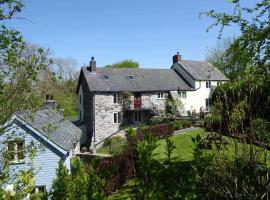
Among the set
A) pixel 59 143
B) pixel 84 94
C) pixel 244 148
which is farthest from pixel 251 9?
pixel 84 94

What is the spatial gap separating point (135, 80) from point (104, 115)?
690cm

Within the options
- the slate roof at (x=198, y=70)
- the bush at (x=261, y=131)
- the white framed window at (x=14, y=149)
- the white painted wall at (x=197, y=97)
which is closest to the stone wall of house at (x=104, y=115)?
the white painted wall at (x=197, y=97)

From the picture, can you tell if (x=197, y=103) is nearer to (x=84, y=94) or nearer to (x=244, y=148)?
(x=84, y=94)

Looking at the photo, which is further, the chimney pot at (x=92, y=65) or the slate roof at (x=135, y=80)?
the chimney pot at (x=92, y=65)

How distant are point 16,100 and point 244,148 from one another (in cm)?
609

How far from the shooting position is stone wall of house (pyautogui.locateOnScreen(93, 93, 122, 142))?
125 ft

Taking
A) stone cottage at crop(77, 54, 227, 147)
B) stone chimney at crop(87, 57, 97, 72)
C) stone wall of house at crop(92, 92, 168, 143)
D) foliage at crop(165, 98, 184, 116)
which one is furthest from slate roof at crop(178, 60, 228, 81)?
stone chimney at crop(87, 57, 97, 72)

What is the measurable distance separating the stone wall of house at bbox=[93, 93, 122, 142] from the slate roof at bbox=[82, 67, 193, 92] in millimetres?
1317

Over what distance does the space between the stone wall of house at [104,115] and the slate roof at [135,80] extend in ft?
4.32

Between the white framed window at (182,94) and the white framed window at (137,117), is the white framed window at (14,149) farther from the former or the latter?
the white framed window at (182,94)

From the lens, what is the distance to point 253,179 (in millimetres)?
3500

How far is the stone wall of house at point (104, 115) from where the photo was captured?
125 ft

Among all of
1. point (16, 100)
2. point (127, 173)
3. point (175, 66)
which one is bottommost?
point (127, 173)

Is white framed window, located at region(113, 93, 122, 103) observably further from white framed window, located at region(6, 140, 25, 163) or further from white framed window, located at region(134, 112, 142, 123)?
white framed window, located at region(6, 140, 25, 163)
